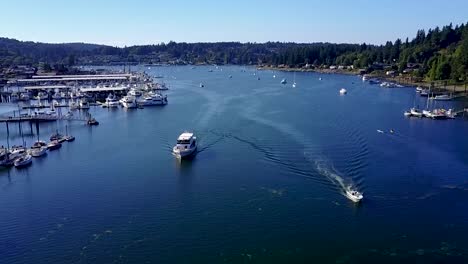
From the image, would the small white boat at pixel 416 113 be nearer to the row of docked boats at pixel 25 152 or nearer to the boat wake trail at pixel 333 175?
the boat wake trail at pixel 333 175

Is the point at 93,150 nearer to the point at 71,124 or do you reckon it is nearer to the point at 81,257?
the point at 71,124

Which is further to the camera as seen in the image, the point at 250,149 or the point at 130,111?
the point at 130,111

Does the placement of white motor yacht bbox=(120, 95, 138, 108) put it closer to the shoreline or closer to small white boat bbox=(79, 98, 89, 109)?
small white boat bbox=(79, 98, 89, 109)

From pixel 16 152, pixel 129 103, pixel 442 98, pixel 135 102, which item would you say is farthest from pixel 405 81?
pixel 16 152

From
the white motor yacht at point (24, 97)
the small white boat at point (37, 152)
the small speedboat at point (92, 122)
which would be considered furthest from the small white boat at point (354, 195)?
the white motor yacht at point (24, 97)

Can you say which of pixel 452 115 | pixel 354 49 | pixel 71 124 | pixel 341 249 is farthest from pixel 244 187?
pixel 354 49

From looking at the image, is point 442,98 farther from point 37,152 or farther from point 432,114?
point 37,152

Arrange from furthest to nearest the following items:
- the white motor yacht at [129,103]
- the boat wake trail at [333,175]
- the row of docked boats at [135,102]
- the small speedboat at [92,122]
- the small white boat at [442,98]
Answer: the small white boat at [442,98] < the row of docked boats at [135,102] < the white motor yacht at [129,103] < the small speedboat at [92,122] < the boat wake trail at [333,175]
